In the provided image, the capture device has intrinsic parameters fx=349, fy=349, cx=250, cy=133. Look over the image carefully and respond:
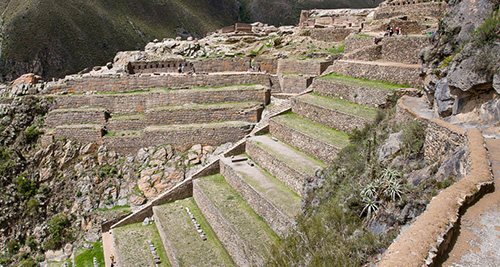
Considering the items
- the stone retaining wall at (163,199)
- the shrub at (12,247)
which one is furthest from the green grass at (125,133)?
the shrub at (12,247)

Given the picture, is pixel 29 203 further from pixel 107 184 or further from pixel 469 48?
pixel 469 48

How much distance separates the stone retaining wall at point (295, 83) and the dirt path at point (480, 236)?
42.3 ft

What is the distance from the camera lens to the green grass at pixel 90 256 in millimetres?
13369

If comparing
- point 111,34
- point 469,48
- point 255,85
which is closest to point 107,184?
point 255,85

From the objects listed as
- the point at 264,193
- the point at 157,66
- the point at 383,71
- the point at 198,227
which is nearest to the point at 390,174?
the point at 264,193

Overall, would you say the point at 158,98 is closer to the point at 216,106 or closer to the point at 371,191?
the point at 216,106

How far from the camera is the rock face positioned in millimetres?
7238

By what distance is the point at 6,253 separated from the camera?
15008 millimetres

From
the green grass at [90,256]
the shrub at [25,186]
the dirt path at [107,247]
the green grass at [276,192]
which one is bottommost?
the green grass at [90,256]

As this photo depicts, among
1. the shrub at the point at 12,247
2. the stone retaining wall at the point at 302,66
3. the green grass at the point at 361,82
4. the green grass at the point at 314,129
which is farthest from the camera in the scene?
the stone retaining wall at the point at 302,66

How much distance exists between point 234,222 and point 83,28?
47.4 meters

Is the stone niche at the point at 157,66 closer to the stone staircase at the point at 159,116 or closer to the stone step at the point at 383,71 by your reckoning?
the stone staircase at the point at 159,116

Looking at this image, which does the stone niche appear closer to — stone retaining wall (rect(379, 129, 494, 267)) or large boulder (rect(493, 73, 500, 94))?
large boulder (rect(493, 73, 500, 94))

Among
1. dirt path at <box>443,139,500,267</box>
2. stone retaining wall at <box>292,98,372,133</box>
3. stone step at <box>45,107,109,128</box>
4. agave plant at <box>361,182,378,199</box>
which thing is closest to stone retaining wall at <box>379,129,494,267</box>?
dirt path at <box>443,139,500,267</box>
